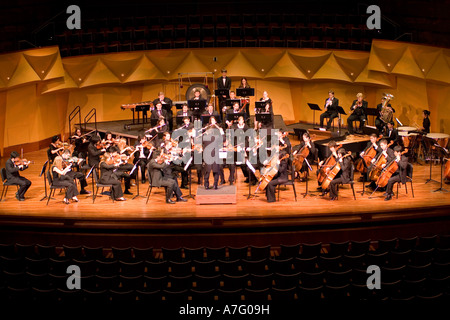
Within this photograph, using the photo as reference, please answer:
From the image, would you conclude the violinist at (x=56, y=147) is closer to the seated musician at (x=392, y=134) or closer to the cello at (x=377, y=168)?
Answer: the cello at (x=377, y=168)

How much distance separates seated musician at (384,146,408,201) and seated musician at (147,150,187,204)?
3619 mm

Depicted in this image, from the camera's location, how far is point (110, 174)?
33.3 feet

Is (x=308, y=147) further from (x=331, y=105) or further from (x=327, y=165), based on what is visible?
(x=331, y=105)

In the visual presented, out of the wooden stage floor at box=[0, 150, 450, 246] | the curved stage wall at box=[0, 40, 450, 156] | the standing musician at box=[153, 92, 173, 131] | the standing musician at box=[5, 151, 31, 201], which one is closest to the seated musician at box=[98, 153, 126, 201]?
the wooden stage floor at box=[0, 150, 450, 246]

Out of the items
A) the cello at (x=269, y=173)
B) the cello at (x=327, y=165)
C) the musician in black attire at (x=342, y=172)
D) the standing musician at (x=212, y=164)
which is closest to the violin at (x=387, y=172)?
the musician in black attire at (x=342, y=172)

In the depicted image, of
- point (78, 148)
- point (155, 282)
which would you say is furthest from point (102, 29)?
point (155, 282)

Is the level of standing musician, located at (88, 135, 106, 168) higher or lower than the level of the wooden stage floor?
higher

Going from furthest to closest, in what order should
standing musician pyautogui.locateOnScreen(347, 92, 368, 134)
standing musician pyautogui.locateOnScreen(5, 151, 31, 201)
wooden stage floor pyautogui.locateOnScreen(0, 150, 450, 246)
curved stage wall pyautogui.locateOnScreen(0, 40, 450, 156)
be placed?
curved stage wall pyautogui.locateOnScreen(0, 40, 450, 156), standing musician pyautogui.locateOnScreen(347, 92, 368, 134), standing musician pyautogui.locateOnScreen(5, 151, 31, 201), wooden stage floor pyautogui.locateOnScreen(0, 150, 450, 246)

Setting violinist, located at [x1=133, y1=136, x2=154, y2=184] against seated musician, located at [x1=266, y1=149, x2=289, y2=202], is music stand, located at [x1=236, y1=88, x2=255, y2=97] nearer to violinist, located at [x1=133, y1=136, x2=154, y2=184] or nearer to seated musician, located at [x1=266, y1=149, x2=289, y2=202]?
violinist, located at [x1=133, y1=136, x2=154, y2=184]

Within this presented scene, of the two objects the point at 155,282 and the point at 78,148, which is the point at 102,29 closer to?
the point at 78,148

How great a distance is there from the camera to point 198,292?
7.04 m

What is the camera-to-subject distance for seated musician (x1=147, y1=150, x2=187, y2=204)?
9.95m

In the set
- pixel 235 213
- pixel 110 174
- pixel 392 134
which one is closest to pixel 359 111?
pixel 392 134

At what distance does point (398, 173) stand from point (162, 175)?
4098mm
